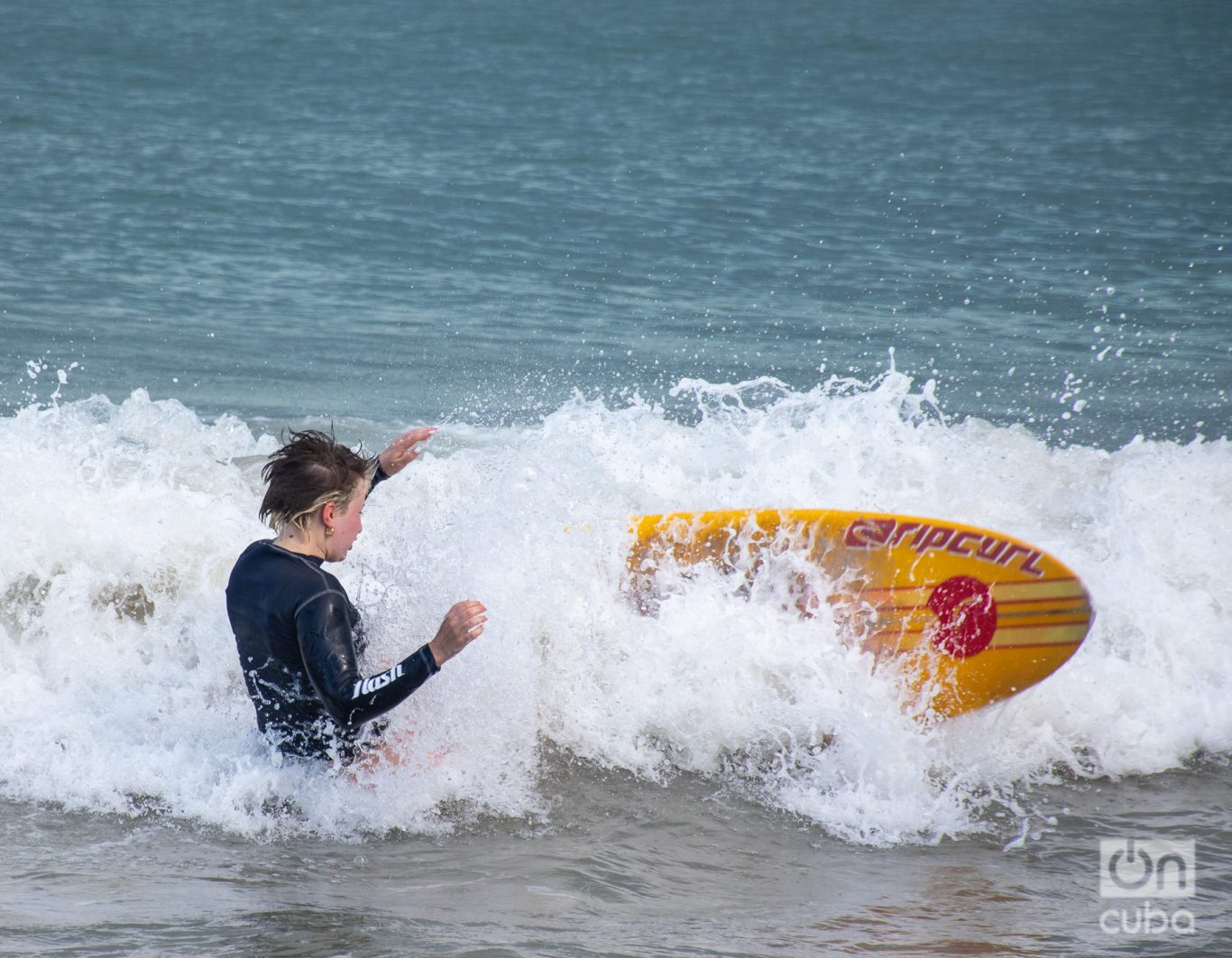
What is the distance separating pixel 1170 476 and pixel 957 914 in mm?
4192

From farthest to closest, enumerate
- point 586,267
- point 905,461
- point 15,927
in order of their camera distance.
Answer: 1. point 586,267
2. point 905,461
3. point 15,927

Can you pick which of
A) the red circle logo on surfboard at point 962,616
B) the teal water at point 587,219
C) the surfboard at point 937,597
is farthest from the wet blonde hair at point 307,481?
the teal water at point 587,219

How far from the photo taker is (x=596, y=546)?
556cm

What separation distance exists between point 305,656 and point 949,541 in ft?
8.37

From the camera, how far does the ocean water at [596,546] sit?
415 cm

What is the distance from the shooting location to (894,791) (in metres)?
4.89

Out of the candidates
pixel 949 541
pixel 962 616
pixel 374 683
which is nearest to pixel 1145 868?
pixel 962 616

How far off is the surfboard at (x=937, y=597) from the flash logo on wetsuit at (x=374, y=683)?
2.01m

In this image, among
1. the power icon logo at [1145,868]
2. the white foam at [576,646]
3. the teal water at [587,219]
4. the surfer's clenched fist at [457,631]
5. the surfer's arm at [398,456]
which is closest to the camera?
the surfer's clenched fist at [457,631]

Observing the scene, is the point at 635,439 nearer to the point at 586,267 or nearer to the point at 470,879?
the point at 470,879

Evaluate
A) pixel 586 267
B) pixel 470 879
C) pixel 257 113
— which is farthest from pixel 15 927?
pixel 257 113

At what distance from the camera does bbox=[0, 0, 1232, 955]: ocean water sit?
4.15 meters

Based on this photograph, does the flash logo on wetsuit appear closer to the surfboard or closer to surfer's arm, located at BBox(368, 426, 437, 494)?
surfer's arm, located at BBox(368, 426, 437, 494)

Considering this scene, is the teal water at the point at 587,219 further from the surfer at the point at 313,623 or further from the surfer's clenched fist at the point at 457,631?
the surfer's clenched fist at the point at 457,631
